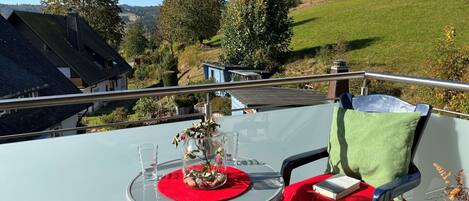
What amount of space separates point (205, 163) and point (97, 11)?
3334 centimetres

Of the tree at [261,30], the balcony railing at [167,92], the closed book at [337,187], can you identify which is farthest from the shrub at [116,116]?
the closed book at [337,187]

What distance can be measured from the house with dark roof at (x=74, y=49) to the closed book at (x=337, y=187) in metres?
20.9

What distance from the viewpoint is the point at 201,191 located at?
1990 millimetres

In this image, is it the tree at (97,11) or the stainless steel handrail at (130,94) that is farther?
the tree at (97,11)

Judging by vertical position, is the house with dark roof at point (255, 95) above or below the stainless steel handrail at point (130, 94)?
below

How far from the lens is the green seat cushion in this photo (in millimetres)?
2613

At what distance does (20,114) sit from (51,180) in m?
12.7

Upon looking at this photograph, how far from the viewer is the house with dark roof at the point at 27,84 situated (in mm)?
13766

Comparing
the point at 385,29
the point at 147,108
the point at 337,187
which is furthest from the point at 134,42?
the point at 337,187

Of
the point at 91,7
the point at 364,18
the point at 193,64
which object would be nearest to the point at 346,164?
the point at 364,18

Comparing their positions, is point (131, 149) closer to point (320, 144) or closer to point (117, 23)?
point (320, 144)

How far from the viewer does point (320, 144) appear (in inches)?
141

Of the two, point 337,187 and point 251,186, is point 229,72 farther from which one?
point 251,186

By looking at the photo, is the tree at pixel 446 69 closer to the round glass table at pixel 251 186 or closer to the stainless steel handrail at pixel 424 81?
the stainless steel handrail at pixel 424 81
